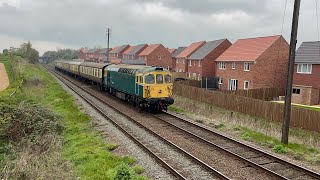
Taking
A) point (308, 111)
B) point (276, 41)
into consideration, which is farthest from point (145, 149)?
point (276, 41)

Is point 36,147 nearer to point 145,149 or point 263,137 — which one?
point 145,149

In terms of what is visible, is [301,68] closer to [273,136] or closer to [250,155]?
[273,136]

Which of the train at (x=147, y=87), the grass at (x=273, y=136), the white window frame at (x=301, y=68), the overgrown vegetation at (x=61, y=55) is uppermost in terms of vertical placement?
the overgrown vegetation at (x=61, y=55)

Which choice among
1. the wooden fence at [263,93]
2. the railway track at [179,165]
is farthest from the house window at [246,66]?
the railway track at [179,165]

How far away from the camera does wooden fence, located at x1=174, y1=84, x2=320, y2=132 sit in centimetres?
1845

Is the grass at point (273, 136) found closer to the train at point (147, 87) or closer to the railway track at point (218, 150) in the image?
the railway track at point (218, 150)

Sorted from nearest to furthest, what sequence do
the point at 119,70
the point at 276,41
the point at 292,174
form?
the point at 292,174 < the point at 119,70 < the point at 276,41

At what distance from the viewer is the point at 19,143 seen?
1412 cm

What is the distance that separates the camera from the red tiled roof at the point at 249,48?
40250 millimetres

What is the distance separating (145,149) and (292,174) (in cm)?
576

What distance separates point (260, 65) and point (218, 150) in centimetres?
2898

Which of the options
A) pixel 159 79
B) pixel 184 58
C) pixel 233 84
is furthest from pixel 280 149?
pixel 184 58

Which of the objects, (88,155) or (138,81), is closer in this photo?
(88,155)

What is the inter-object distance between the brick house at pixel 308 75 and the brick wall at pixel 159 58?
42.4 meters
